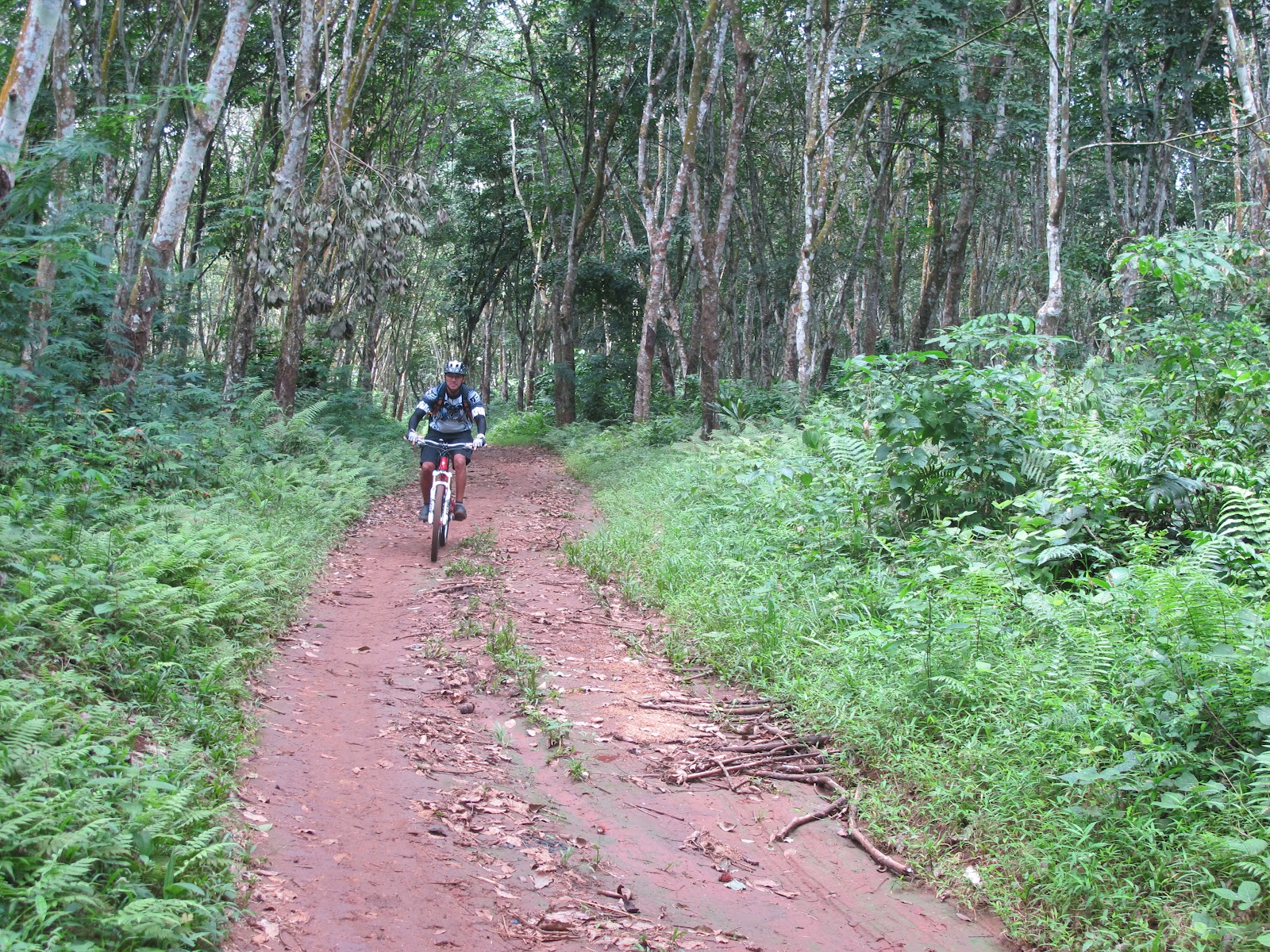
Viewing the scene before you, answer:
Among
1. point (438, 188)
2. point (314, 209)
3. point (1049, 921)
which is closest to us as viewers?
point (1049, 921)

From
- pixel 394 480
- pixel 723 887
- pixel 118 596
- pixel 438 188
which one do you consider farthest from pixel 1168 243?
pixel 438 188

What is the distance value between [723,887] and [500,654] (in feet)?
9.85

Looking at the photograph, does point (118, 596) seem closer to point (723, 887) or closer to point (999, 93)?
point (723, 887)

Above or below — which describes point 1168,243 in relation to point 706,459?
above

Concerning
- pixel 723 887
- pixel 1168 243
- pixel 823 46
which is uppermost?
pixel 823 46

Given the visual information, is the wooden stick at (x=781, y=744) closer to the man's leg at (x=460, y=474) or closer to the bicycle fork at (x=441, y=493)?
the bicycle fork at (x=441, y=493)

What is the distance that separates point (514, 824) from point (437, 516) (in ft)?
19.2

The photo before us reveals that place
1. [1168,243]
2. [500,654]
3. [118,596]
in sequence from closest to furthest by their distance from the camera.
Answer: [118,596], [500,654], [1168,243]

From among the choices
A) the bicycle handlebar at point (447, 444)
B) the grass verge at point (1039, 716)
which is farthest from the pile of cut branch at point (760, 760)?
the bicycle handlebar at point (447, 444)

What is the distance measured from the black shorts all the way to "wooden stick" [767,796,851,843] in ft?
22.2

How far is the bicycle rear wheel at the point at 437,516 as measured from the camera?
9930mm

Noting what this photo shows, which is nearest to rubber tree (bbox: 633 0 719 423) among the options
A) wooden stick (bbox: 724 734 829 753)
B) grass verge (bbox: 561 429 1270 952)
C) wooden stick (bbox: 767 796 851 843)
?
grass verge (bbox: 561 429 1270 952)

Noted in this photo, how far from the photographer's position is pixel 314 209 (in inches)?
587

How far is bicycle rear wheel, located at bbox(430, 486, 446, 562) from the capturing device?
9.93m
